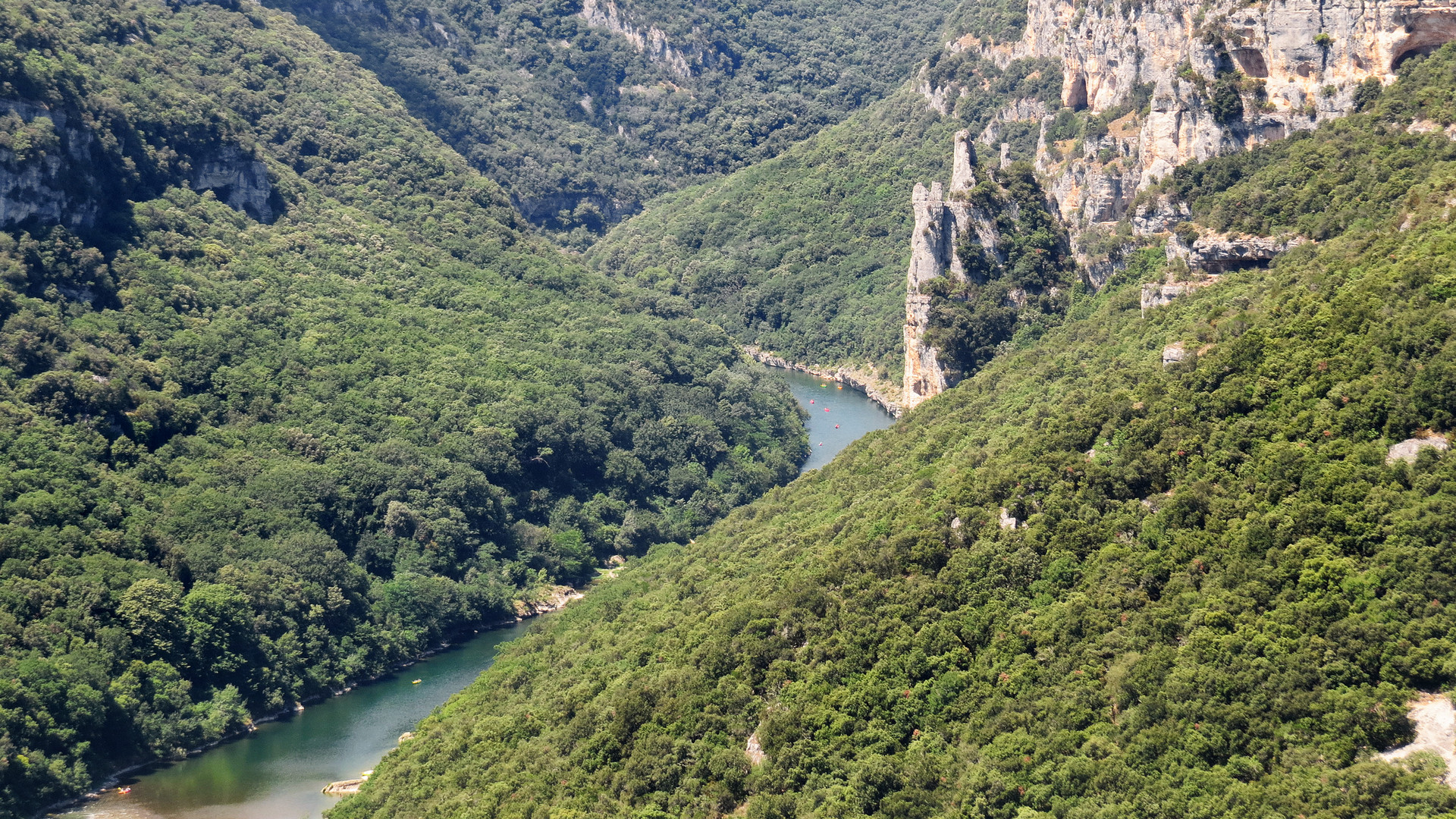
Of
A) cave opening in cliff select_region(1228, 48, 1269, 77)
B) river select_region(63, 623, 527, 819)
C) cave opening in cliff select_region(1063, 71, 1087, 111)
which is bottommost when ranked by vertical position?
river select_region(63, 623, 527, 819)

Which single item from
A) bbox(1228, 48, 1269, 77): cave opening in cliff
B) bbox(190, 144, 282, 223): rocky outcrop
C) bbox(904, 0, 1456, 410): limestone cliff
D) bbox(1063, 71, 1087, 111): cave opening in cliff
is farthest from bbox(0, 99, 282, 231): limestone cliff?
bbox(1228, 48, 1269, 77): cave opening in cliff

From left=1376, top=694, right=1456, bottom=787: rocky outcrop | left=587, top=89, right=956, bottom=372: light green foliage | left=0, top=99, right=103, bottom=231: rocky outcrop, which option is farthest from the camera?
left=587, top=89, right=956, bottom=372: light green foliage

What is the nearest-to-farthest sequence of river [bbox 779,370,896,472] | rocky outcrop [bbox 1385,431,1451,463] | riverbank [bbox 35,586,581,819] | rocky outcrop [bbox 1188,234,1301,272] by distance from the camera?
rocky outcrop [bbox 1385,431,1451,463]
rocky outcrop [bbox 1188,234,1301,272]
riverbank [bbox 35,586,581,819]
river [bbox 779,370,896,472]

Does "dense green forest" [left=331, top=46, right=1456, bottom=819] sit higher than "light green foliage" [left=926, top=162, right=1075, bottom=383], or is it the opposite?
"light green foliage" [left=926, top=162, right=1075, bottom=383]

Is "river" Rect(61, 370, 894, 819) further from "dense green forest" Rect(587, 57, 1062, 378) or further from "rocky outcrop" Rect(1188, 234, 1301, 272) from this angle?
"dense green forest" Rect(587, 57, 1062, 378)

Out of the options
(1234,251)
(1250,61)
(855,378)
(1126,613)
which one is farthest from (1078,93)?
(1126,613)

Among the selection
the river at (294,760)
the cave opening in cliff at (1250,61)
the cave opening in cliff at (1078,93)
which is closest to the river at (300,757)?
the river at (294,760)

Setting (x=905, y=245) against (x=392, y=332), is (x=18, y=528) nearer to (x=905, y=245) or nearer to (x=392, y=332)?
(x=392, y=332)
